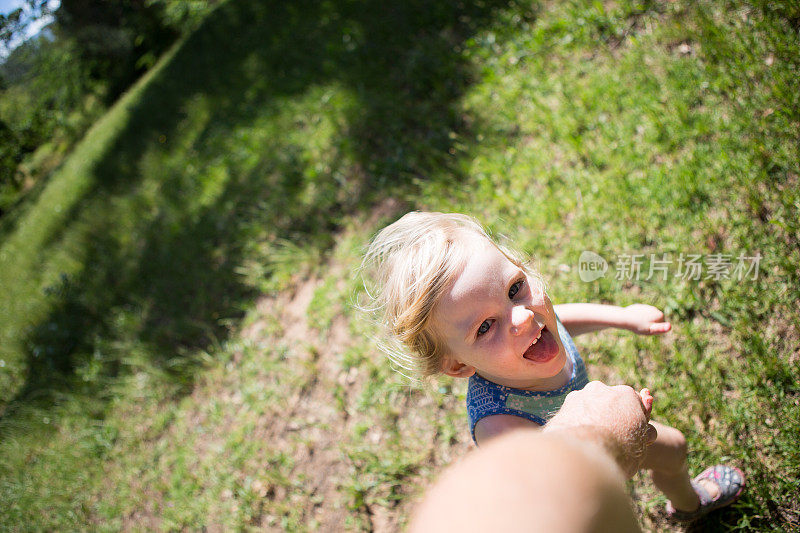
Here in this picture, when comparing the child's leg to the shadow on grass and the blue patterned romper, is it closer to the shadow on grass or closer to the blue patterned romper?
the blue patterned romper

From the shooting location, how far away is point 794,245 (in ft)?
7.41

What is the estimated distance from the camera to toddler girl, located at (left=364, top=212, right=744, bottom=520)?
140 centimetres

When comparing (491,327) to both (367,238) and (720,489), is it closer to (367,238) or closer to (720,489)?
(720,489)

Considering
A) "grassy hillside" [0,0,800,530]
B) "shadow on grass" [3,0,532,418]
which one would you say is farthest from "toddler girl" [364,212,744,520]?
"shadow on grass" [3,0,532,418]

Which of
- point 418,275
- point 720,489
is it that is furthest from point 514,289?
point 720,489

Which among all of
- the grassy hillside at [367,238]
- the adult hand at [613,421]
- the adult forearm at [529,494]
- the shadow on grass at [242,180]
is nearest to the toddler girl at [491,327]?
the adult hand at [613,421]

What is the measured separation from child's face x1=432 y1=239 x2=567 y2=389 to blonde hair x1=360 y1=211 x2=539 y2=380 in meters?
0.04

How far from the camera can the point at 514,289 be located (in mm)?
1450

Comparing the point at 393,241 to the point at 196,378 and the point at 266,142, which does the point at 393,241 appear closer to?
the point at 196,378

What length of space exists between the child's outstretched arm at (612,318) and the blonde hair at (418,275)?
0.30 meters

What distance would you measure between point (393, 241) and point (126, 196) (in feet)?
21.6

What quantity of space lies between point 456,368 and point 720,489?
117cm

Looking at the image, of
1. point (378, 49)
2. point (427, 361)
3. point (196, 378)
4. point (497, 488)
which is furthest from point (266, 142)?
point (497, 488)

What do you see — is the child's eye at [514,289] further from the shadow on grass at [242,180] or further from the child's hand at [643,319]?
the shadow on grass at [242,180]
